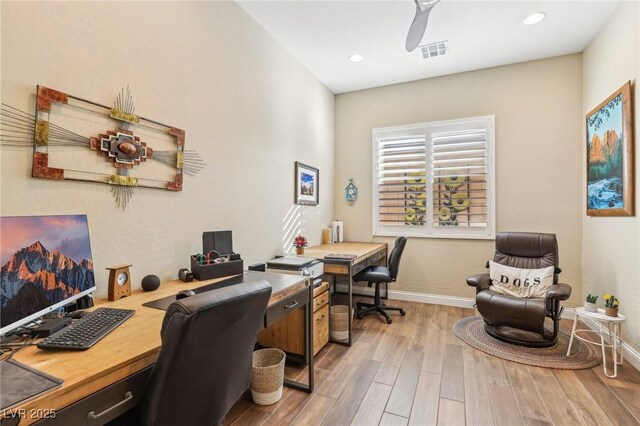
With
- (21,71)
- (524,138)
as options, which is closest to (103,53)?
(21,71)

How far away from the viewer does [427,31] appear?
10.1 feet

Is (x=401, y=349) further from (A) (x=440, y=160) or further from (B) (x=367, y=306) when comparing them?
(A) (x=440, y=160)

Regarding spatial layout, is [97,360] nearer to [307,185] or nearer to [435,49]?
[307,185]

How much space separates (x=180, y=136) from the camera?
6.85 ft

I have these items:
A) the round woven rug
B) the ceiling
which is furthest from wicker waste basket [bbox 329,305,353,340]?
the ceiling

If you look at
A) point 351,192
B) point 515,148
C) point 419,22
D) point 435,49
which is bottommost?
point 351,192

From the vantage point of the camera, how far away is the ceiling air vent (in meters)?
3.30

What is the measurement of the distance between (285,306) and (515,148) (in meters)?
3.49

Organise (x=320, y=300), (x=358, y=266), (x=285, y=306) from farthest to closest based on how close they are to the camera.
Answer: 1. (x=358, y=266)
2. (x=320, y=300)
3. (x=285, y=306)

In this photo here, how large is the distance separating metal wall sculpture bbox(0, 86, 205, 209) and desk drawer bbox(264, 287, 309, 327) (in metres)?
1.04

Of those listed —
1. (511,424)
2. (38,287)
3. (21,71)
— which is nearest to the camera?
(38,287)

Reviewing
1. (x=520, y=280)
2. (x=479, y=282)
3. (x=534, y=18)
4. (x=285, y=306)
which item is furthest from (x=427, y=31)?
(x=285, y=306)

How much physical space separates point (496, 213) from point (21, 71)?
4342mm

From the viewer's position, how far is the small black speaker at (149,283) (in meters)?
1.74
